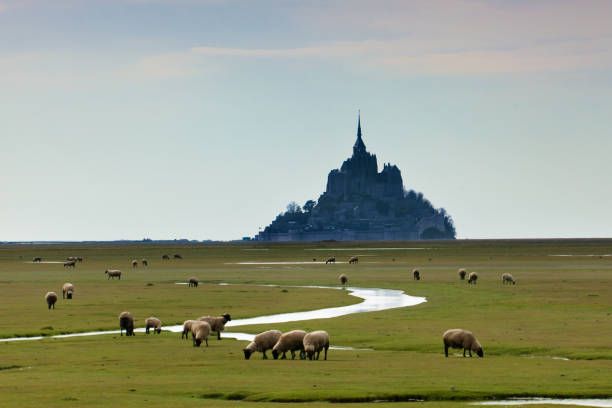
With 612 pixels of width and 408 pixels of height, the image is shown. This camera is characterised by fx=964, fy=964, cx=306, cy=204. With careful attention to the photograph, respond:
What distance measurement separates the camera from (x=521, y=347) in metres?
37.3

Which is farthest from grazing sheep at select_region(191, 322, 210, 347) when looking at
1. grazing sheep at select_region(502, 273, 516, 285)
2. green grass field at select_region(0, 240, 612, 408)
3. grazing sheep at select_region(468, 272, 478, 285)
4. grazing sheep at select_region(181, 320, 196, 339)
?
grazing sheep at select_region(468, 272, 478, 285)

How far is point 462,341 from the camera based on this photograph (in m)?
35.4

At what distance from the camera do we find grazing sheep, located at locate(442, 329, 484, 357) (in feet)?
116

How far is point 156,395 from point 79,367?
23.6 ft

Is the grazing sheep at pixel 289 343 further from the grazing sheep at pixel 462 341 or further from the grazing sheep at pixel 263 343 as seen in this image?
the grazing sheep at pixel 462 341

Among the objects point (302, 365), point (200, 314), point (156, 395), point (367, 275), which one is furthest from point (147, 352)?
point (367, 275)

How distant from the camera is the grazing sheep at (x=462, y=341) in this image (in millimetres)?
35281

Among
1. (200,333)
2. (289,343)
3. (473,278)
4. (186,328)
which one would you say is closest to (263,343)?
(289,343)

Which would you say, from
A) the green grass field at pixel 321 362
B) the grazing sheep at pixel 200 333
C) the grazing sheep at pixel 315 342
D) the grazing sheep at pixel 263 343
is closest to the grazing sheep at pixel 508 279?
the green grass field at pixel 321 362

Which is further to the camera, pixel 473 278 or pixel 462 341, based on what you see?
pixel 473 278

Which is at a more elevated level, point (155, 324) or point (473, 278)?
point (473, 278)

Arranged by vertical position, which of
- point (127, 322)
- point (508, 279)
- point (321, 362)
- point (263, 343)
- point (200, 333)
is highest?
point (508, 279)

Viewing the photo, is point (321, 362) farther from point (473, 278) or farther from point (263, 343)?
point (473, 278)

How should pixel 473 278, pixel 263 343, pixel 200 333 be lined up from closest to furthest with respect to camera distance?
pixel 263 343
pixel 200 333
pixel 473 278
